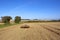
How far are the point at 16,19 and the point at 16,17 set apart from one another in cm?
244

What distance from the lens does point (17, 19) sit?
9650 cm

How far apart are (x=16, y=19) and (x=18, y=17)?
301cm

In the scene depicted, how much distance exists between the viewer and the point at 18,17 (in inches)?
3893

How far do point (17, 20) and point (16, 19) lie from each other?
3.88 ft

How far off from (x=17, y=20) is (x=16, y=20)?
2.66 feet

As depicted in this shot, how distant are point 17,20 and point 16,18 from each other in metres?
2.43

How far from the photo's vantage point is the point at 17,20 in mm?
96438

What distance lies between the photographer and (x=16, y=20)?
9656cm

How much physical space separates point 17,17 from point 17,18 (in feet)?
3.36

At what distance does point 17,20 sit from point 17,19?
2.59 ft

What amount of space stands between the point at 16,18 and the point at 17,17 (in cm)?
116

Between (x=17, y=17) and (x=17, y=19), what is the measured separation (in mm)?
2434

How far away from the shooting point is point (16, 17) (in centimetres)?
→ 9856

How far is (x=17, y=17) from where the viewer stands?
98.3 meters
